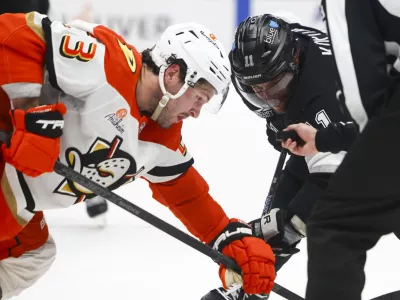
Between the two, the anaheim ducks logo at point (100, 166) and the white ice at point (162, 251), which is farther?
the white ice at point (162, 251)

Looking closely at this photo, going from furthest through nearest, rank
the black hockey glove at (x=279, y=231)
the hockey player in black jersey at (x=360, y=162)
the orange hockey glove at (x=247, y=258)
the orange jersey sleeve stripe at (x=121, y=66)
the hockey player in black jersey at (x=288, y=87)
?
the black hockey glove at (x=279, y=231)
the hockey player in black jersey at (x=288, y=87)
the orange hockey glove at (x=247, y=258)
the orange jersey sleeve stripe at (x=121, y=66)
the hockey player in black jersey at (x=360, y=162)

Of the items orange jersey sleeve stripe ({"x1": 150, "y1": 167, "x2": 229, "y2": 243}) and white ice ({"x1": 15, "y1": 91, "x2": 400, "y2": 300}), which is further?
white ice ({"x1": 15, "y1": 91, "x2": 400, "y2": 300})

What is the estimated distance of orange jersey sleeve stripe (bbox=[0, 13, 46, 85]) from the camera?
1.75 m

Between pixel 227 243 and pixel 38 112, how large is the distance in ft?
2.44

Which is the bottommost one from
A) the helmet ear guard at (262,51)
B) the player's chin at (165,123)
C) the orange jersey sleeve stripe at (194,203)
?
the orange jersey sleeve stripe at (194,203)

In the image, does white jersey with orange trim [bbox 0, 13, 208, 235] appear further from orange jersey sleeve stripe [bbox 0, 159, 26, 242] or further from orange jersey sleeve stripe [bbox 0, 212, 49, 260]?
orange jersey sleeve stripe [bbox 0, 212, 49, 260]

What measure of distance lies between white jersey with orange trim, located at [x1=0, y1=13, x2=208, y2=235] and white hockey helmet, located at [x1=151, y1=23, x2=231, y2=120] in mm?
79

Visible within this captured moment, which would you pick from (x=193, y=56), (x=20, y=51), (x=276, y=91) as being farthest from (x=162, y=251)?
(x=20, y=51)

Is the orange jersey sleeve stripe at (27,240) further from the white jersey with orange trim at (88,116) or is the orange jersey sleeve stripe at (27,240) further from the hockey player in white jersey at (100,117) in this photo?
the white jersey with orange trim at (88,116)

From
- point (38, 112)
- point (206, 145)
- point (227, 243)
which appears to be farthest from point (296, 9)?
point (38, 112)

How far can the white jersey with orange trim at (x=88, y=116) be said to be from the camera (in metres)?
1.83

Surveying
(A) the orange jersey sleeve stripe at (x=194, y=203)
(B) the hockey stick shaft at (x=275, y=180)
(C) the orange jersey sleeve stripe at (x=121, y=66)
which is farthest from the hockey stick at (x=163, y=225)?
(B) the hockey stick shaft at (x=275, y=180)

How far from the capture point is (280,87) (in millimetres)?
2262

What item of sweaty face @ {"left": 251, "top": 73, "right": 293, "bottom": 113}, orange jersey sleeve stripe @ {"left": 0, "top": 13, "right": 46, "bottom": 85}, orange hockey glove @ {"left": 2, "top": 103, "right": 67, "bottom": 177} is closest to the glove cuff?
sweaty face @ {"left": 251, "top": 73, "right": 293, "bottom": 113}
